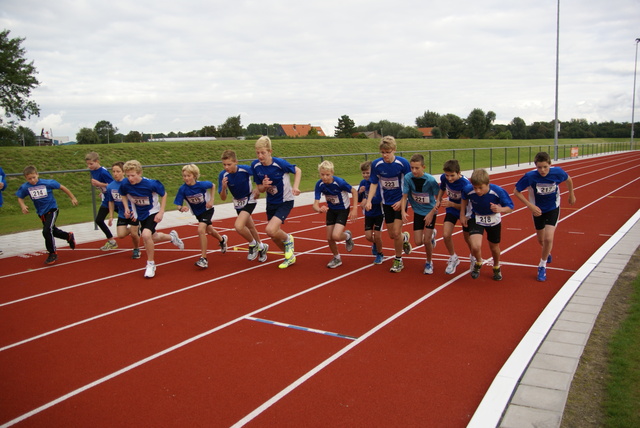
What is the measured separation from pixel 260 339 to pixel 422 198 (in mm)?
3266

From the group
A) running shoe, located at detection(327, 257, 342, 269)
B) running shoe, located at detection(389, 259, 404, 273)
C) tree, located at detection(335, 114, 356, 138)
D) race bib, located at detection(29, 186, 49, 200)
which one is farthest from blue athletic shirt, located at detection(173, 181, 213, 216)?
tree, located at detection(335, 114, 356, 138)

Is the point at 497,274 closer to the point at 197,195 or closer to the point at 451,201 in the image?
the point at 451,201

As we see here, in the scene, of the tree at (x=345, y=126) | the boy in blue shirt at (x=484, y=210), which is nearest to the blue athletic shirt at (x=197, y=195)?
the boy in blue shirt at (x=484, y=210)

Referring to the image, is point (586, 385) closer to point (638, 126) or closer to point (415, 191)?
point (415, 191)

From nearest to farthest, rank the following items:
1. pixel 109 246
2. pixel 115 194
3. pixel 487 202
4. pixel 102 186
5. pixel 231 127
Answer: pixel 487 202, pixel 115 194, pixel 109 246, pixel 102 186, pixel 231 127

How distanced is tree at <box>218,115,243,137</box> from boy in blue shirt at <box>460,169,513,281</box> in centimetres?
8001

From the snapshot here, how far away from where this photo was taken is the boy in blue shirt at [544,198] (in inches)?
Answer: 262

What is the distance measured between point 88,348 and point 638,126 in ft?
371

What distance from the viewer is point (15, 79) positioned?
3425cm

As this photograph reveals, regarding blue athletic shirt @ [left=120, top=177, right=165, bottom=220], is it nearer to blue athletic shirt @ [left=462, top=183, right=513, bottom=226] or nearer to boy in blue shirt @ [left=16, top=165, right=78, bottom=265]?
boy in blue shirt @ [left=16, top=165, right=78, bottom=265]

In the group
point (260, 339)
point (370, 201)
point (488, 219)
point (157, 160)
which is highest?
point (157, 160)

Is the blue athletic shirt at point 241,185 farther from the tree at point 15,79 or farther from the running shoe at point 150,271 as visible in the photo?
the tree at point 15,79

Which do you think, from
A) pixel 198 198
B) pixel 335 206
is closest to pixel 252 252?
pixel 198 198

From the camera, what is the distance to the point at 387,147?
706 centimetres
